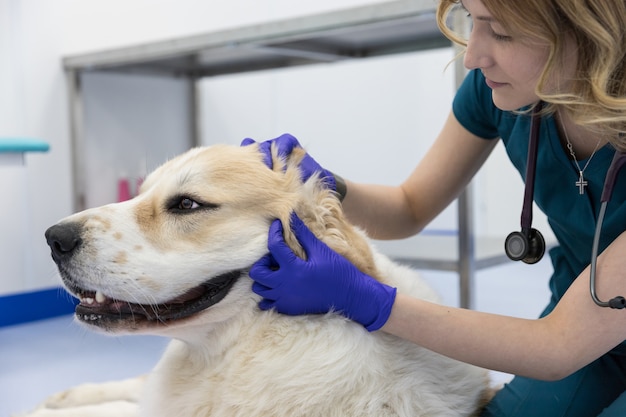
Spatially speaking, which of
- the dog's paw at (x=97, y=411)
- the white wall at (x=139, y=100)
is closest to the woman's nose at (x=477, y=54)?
the dog's paw at (x=97, y=411)

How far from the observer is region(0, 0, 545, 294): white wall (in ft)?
9.76

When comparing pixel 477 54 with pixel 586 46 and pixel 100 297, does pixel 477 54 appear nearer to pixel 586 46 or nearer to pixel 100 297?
pixel 586 46

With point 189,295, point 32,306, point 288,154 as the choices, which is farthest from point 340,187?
point 32,306

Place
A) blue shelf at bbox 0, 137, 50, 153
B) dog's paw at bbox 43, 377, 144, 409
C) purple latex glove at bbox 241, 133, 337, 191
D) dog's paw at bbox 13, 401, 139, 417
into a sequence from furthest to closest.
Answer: blue shelf at bbox 0, 137, 50, 153 → dog's paw at bbox 43, 377, 144, 409 → dog's paw at bbox 13, 401, 139, 417 → purple latex glove at bbox 241, 133, 337, 191

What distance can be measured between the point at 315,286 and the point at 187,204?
0.24 metres

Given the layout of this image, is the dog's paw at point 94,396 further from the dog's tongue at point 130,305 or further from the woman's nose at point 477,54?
the woman's nose at point 477,54

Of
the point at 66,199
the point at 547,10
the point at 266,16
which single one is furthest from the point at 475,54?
the point at 66,199

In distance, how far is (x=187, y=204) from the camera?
1021mm

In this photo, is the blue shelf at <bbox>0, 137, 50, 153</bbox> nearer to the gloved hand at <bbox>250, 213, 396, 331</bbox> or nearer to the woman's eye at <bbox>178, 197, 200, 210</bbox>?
the woman's eye at <bbox>178, 197, 200, 210</bbox>

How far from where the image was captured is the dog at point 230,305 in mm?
948

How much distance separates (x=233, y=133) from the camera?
3600mm

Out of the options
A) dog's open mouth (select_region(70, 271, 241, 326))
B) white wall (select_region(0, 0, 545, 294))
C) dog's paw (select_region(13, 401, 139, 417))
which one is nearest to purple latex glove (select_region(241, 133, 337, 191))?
dog's open mouth (select_region(70, 271, 241, 326))

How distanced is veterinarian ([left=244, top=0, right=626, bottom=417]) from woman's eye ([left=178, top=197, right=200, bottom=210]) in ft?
0.44

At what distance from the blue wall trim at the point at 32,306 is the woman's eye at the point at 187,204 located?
2.11 meters
